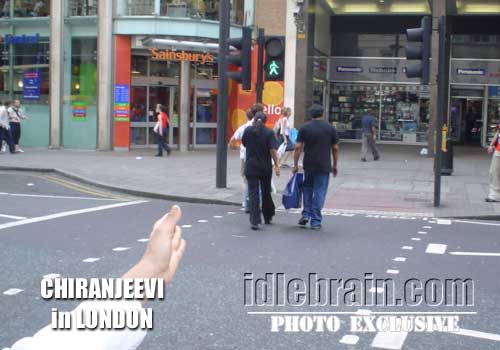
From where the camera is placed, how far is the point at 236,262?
25.9 feet

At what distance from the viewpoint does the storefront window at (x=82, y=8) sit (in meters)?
23.9

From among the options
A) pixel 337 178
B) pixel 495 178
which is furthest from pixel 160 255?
pixel 337 178

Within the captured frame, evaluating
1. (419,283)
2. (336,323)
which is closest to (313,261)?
(419,283)

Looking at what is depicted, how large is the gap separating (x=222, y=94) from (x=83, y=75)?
10759 millimetres

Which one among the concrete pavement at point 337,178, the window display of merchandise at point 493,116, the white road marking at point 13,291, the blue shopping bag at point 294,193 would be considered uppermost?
the window display of merchandise at point 493,116

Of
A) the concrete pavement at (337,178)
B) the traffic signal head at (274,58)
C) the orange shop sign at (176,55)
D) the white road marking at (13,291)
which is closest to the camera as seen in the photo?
the white road marking at (13,291)

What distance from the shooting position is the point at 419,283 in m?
7.06

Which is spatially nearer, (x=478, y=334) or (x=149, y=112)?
(x=478, y=334)

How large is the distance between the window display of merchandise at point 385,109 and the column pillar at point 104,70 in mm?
11197

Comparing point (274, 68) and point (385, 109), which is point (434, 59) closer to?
point (385, 109)

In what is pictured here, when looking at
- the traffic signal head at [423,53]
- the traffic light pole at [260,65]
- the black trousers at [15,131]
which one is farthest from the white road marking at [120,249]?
the black trousers at [15,131]

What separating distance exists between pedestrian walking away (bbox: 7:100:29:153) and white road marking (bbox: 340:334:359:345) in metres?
19.1

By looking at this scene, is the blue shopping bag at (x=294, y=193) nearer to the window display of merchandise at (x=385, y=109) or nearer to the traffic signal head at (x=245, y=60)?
the traffic signal head at (x=245, y=60)

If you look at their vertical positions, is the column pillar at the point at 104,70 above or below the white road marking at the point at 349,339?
above
